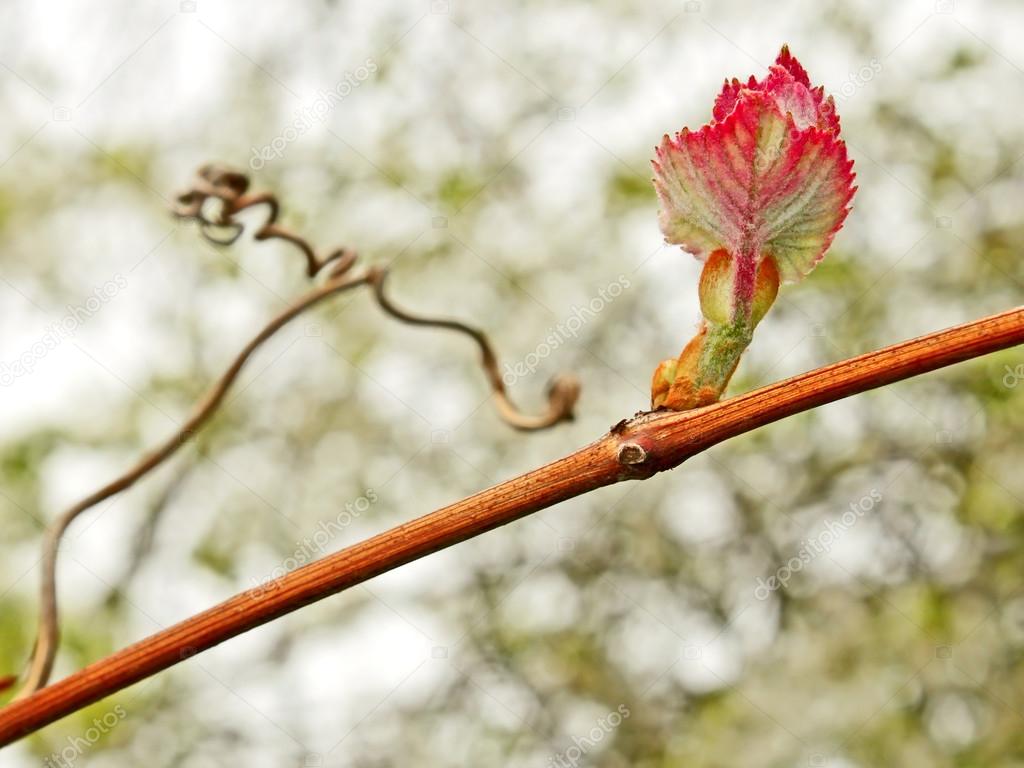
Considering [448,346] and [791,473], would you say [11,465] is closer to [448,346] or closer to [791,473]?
[448,346]

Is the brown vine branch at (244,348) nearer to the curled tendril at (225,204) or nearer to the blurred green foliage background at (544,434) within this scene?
the curled tendril at (225,204)

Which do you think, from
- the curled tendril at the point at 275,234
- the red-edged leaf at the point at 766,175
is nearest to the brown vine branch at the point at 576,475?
the red-edged leaf at the point at 766,175

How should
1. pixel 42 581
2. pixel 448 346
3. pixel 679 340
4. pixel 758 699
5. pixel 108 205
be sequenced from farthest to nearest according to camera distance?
pixel 108 205, pixel 448 346, pixel 679 340, pixel 758 699, pixel 42 581

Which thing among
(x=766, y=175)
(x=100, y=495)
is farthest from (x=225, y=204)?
(x=766, y=175)

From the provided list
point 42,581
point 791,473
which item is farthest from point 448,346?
point 42,581

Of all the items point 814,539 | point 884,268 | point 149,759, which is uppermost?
point 884,268

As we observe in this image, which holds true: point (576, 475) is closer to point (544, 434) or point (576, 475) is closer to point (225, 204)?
point (225, 204)
